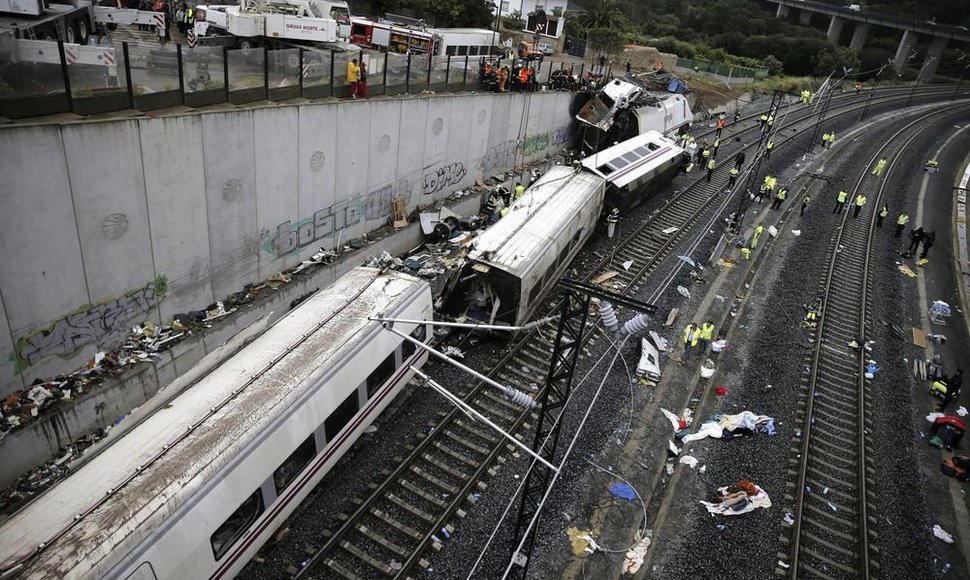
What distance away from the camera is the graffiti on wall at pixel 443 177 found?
22.7 m

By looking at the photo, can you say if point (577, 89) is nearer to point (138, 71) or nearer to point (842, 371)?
point (842, 371)

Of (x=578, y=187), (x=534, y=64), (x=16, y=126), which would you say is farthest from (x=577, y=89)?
(x=16, y=126)

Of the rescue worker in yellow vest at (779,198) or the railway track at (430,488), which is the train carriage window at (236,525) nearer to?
the railway track at (430,488)

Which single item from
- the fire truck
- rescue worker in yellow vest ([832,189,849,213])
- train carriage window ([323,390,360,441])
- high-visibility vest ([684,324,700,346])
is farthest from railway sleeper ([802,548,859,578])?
the fire truck

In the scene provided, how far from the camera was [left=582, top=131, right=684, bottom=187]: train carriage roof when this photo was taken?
22.4 m

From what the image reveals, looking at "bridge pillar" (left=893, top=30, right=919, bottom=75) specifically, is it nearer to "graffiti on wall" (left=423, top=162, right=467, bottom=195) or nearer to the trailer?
"graffiti on wall" (left=423, top=162, right=467, bottom=195)

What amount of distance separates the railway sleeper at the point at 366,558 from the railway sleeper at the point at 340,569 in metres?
0.27

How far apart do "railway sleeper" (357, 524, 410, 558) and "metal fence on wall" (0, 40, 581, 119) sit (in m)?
10.2

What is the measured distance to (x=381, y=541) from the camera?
1002cm

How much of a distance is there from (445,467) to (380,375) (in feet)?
7.57

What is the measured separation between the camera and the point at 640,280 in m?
19.8

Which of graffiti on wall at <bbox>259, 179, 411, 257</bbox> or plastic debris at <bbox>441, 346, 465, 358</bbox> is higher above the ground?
graffiti on wall at <bbox>259, 179, 411, 257</bbox>

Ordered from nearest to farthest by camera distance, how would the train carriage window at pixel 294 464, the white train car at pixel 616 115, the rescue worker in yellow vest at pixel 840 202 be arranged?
the train carriage window at pixel 294 464 → the rescue worker in yellow vest at pixel 840 202 → the white train car at pixel 616 115

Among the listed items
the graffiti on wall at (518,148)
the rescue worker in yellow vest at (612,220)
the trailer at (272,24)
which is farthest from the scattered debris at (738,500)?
the trailer at (272,24)
